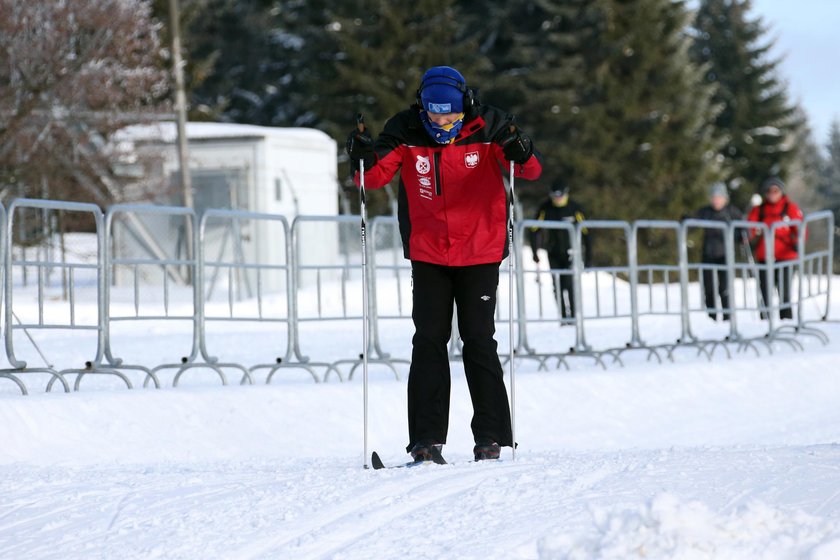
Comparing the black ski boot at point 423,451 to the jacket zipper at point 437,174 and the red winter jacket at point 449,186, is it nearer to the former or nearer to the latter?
the red winter jacket at point 449,186

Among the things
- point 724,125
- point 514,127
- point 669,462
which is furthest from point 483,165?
point 724,125

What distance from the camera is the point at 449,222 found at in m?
6.18

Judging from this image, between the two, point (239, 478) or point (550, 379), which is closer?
point (239, 478)

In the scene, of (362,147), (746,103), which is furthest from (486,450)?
(746,103)

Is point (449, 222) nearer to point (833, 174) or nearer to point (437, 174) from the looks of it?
point (437, 174)

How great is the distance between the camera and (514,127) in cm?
618

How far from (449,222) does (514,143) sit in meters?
0.46

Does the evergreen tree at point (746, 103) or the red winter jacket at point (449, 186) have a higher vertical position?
the evergreen tree at point (746, 103)

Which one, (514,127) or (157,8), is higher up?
(157,8)

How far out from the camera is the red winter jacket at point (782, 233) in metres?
15.2

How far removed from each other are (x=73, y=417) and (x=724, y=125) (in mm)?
42077

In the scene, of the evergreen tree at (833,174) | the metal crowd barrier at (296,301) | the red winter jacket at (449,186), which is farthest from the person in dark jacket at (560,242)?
the evergreen tree at (833,174)

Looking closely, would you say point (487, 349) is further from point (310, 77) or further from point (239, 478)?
point (310, 77)

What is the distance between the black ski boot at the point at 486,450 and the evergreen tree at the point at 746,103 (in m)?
40.2
